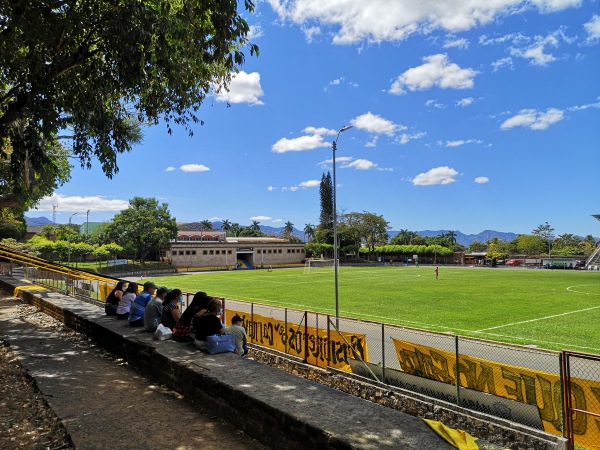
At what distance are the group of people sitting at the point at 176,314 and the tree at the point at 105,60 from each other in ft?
10.8

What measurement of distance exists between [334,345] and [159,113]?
311 inches

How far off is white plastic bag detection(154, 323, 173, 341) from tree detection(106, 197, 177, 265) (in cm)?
7181

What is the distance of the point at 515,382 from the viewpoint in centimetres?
765

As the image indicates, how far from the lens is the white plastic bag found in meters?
8.01

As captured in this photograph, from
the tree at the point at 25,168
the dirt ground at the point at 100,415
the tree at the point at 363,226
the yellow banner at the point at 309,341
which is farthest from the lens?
the tree at the point at 363,226

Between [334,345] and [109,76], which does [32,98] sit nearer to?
[109,76]

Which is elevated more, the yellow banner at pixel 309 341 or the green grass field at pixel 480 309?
the yellow banner at pixel 309 341

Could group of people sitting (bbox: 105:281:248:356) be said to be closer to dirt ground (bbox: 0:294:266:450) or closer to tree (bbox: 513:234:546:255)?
dirt ground (bbox: 0:294:266:450)

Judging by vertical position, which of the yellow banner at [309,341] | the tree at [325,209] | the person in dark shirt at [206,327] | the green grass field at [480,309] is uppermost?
the tree at [325,209]

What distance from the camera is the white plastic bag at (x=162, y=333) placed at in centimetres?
801

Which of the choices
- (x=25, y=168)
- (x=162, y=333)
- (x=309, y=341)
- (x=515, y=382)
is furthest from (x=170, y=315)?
(x=25, y=168)

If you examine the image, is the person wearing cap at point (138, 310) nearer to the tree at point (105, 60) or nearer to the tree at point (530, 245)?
the tree at point (105, 60)

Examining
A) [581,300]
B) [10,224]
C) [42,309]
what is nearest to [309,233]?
[10,224]

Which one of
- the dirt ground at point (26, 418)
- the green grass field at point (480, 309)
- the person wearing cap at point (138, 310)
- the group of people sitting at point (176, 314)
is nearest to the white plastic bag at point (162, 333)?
the group of people sitting at point (176, 314)
